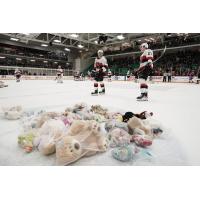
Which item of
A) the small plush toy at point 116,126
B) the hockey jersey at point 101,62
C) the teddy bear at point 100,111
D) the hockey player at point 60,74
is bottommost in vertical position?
the small plush toy at point 116,126

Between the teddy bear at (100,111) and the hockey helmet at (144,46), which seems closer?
the teddy bear at (100,111)

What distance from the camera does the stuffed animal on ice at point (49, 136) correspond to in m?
1.41

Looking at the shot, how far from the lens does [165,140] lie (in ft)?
5.17

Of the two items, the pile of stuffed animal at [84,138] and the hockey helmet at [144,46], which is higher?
→ the hockey helmet at [144,46]

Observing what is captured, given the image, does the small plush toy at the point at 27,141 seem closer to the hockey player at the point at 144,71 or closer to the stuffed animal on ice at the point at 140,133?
the stuffed animal on ice at the point at 140,133

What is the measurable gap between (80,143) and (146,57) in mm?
1713

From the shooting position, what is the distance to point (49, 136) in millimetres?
1489

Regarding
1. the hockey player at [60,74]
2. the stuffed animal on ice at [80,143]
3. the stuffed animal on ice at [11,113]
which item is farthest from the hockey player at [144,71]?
the hockey player at [60,74]

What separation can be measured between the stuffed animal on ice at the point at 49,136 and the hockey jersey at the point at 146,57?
5.04 ft

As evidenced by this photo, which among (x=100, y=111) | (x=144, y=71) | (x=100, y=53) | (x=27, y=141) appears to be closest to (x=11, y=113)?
(x=27, y=141)
